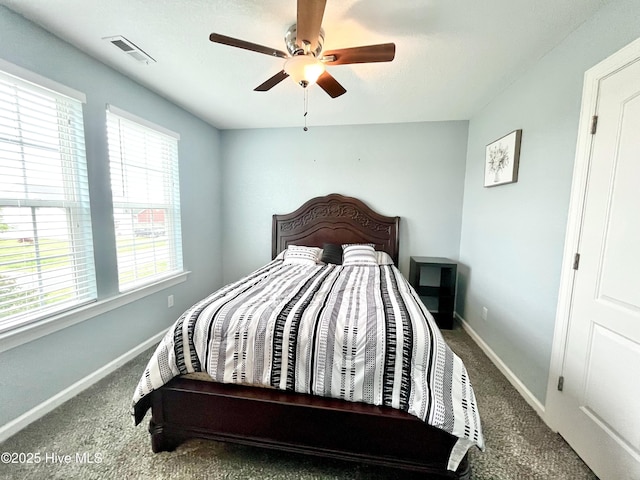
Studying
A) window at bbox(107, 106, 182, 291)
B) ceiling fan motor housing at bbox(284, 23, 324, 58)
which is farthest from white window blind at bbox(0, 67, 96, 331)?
ceiling fan motor housing at bbox(284, 23, 324, 58)

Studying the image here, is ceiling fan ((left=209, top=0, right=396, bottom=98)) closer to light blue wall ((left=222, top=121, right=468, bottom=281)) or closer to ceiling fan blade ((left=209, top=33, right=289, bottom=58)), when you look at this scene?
ceiling fan blade ((left=209, top=33, right=289, bottom=58))

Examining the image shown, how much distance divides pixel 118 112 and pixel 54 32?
530 mm

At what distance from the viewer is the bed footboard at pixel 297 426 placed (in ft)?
3.83

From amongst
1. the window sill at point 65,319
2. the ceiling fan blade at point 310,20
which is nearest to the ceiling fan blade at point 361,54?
the ceiling fan blade at point 310,20

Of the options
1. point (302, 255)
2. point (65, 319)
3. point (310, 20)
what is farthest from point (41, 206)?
point (302, 255)

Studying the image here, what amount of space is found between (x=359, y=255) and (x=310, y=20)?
2195 millimetres

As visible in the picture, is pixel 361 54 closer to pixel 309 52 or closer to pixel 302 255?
pixel 309 52

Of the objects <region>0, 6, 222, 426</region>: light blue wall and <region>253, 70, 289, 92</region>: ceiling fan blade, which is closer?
<region>0, 6, 222, 426</region>: light blue wall

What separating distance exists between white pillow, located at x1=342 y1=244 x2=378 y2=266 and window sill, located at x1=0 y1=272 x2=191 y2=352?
77.7 inches

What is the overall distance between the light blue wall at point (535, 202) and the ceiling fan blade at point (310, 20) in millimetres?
1464

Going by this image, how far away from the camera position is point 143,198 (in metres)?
2.37

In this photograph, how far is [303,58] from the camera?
1.40 m

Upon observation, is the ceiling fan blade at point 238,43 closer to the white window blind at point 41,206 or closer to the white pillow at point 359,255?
the white window blind at point 41,206

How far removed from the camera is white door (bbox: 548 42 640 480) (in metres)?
1.15
